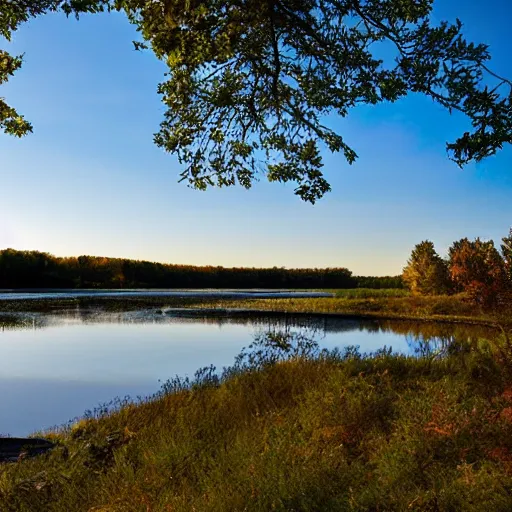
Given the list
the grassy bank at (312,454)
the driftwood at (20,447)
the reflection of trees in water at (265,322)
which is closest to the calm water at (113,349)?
the reflection of trees in water at (265,322)

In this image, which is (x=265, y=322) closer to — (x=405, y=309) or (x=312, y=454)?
(x=405, y=309)

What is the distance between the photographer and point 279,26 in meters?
8.57

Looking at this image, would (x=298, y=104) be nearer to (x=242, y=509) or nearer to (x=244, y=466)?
(x=244, y=466)

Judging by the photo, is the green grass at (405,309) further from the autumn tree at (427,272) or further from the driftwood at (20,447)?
the driftwood at (20,447)

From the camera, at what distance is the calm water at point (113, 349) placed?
17.4m

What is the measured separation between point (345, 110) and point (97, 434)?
869 centimetres

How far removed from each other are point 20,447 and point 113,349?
1773cm

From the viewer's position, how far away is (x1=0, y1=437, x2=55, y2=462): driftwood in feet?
30.9

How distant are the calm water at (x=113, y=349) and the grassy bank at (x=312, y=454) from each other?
6324 mm

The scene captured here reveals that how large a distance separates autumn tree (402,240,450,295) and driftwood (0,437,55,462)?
4754 centimetres

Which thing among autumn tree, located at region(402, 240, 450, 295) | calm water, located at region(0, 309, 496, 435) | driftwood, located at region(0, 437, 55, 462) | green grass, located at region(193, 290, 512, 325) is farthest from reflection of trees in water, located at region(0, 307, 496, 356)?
driftwood, located at region(0, 437, 55, 462)

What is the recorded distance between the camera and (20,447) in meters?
10.1

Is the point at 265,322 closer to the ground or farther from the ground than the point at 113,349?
farther from the ground

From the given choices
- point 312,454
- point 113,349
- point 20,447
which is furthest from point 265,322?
point 312,454
